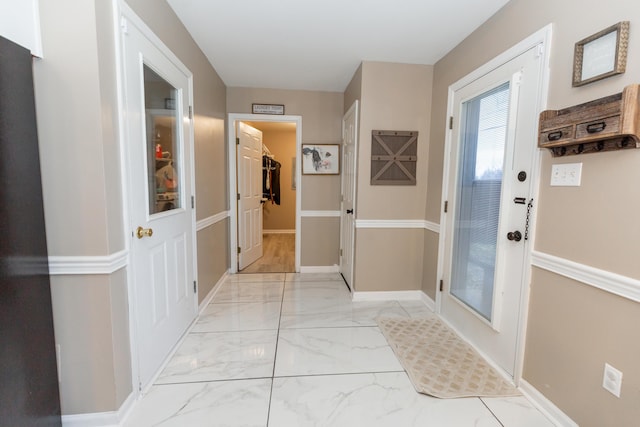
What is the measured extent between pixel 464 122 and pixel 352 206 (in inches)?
52.4

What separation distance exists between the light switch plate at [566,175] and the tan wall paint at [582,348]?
488 mm

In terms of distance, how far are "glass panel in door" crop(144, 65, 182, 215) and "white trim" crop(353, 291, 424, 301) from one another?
1.95 meters

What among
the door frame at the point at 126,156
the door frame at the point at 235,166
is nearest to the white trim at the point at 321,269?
the door frame at the point at 235,166

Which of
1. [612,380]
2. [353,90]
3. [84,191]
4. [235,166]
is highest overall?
[353,90]

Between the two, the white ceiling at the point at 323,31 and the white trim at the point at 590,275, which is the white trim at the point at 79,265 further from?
the white trim at the point at 590,275

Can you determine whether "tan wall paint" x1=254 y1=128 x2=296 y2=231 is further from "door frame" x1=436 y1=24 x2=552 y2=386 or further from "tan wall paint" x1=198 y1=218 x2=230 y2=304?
"door frame" x1=436 y1=24 x2=552 y2=386

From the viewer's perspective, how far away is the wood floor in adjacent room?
405 centimetres

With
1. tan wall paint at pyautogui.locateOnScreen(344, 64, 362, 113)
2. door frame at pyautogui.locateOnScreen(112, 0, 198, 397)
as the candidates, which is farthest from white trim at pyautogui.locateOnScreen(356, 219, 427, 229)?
door frame at pyautogui.locateOnScreen(112, 0, 198, 397)

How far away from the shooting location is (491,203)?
204cm

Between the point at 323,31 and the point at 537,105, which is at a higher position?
the point at 323,31

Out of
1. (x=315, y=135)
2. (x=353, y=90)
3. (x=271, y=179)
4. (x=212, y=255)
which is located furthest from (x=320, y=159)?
(x=271, y=179)

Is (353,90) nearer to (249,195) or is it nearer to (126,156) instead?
(249,195)

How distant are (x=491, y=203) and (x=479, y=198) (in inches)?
6.0

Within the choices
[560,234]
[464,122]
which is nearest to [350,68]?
[464,122]
